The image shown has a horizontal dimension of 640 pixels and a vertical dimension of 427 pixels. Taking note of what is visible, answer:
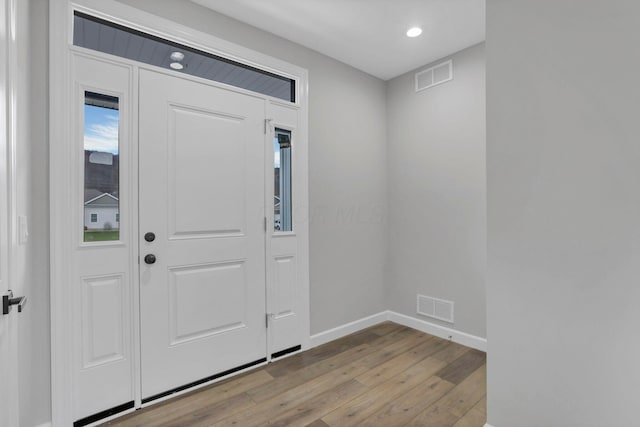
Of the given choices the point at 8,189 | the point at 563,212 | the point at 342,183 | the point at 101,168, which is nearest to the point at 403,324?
the point at 342,183

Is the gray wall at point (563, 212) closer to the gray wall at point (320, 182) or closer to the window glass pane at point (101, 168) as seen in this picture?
the gray wall at point (320, 182)

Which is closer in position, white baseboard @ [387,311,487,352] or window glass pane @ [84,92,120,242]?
window glass pane @ [84,92,120,242]

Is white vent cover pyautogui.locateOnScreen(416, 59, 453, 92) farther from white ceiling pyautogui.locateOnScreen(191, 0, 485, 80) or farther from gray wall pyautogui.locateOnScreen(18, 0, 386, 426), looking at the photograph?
gray wall pyautogui.locateOnScreen(18, 0, 386, 426)

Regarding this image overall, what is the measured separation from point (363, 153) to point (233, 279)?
6.21 ft

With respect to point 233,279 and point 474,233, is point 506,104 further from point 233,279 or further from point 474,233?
point 233,279

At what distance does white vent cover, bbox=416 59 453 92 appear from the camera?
9.98 feet

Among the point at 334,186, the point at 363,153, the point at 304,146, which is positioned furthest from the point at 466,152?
the point at 304,146

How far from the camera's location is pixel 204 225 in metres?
2.29

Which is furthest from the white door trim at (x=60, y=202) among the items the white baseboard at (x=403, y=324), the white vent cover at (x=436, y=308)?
the white vent cover at (x=436, y=308)

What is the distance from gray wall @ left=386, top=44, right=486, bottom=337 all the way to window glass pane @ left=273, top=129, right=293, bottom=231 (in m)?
1.39

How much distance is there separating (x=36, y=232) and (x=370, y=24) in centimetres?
270

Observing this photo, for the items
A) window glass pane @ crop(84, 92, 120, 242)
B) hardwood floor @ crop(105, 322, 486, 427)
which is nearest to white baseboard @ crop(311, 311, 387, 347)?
hardwood floor @ crop(105, 322, 486, 427)

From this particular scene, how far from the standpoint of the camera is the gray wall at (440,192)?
9.44ft

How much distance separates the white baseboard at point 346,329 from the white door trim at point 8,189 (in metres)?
2.08
